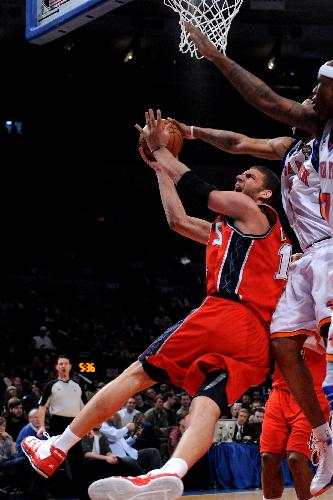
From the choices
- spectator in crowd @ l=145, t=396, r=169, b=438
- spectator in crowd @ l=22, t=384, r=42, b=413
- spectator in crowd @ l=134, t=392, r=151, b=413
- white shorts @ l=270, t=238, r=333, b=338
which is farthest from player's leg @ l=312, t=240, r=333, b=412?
spectator in crowd @ l=134, t=392, r=151, b=413

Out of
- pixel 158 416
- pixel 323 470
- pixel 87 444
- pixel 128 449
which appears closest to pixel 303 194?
pixel 323 470

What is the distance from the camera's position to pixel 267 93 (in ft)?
15.0

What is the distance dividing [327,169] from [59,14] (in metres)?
3.84

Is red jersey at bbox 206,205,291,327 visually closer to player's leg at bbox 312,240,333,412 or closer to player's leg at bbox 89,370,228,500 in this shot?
player's leg at bbox 312,240,333,412

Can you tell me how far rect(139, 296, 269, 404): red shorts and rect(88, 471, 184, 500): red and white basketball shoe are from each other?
2.37 feet

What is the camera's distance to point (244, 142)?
18.2 feet

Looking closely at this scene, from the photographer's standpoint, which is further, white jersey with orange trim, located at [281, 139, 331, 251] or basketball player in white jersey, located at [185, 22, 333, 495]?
white jersey with orange trim, located at [281, 139, 331, 251]

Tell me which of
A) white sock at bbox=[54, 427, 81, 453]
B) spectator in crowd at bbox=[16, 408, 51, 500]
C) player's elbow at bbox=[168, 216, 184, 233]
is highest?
player's elbow at bbox=[168, 216, 184, 233]

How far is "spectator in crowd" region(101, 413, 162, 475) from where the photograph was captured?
10953 mm

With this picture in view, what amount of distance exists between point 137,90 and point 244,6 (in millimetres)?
4288

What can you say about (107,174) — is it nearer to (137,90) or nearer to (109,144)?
(109,144)

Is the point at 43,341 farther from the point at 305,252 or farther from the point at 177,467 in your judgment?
the point at 177,467

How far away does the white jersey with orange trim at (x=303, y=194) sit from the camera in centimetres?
503

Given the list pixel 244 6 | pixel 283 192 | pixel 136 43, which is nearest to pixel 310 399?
pixel 283 192
